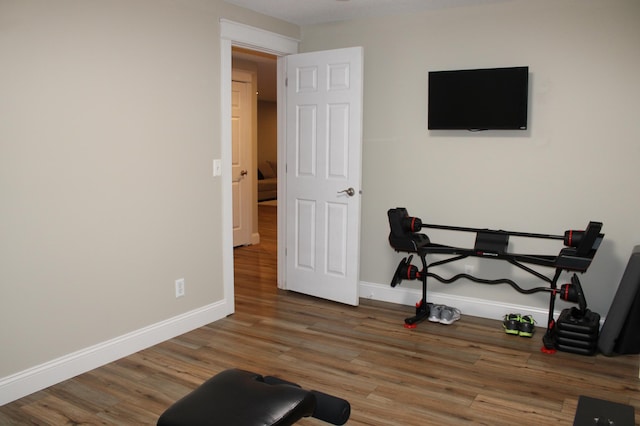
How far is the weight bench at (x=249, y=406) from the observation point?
5.04 feet

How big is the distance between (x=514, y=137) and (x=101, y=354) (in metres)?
3.21

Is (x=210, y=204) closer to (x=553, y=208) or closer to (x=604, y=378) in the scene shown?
(x=553, y=208)

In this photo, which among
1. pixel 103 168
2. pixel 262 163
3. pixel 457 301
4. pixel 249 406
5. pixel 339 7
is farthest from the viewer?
pixel 262 163

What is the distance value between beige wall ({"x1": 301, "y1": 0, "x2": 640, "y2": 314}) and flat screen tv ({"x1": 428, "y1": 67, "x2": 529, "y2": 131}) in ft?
A: 0.41

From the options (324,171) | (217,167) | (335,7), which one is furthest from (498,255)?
(335,7)

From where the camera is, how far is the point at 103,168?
10.9ft

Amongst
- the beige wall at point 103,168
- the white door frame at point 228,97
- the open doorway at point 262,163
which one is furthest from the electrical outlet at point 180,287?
the open doorway at point 262,163

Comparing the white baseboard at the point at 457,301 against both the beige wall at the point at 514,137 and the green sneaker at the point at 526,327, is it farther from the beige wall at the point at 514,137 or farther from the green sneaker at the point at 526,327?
the green sneaker at the point at 526,327

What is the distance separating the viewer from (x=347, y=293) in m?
4.61

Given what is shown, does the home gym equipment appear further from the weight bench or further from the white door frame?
the white door frame

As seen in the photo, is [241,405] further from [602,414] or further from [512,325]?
[512,325]

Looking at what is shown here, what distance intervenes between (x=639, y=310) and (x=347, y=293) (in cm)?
212

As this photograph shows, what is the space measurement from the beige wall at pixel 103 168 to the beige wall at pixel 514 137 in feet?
4.46

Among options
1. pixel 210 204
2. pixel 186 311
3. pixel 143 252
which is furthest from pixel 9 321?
pixel 210 204
